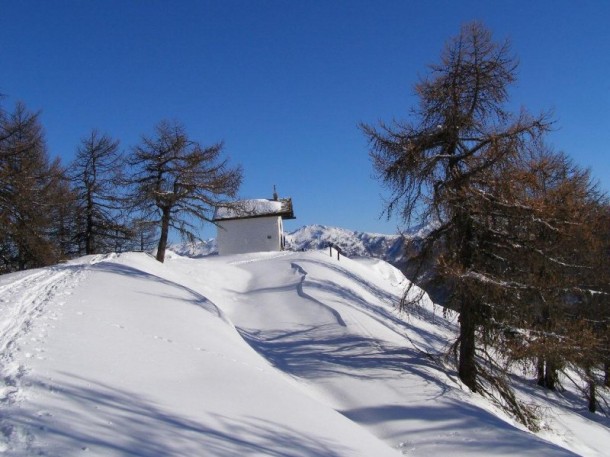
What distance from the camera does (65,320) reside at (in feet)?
27.0

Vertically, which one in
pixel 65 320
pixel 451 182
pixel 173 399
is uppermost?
pixel 451 182

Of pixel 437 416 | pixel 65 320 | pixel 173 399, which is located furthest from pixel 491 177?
pixel 65 320

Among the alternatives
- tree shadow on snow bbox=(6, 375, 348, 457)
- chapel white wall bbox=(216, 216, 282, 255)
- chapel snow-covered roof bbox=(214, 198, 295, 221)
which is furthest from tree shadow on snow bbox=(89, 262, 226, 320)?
chapel white wall bbox=(216, 216, 282, 255)

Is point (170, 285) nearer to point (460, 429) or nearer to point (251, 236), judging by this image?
point (460, 429)

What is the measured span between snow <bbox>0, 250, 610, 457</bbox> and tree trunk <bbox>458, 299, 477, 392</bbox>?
450mm

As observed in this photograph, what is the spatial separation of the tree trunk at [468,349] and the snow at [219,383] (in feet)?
1.48

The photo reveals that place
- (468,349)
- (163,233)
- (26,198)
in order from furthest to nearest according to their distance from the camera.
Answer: (163,233), (26,198), (468,349)

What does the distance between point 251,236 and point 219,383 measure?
31.0 metres

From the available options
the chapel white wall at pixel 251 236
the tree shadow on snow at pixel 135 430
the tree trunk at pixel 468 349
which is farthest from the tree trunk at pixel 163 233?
the tree shadow on snow at pixel 135 430

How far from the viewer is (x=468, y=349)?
10.6 m

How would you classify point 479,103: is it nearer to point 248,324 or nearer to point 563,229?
point 563,229

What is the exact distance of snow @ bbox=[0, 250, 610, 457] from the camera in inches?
183

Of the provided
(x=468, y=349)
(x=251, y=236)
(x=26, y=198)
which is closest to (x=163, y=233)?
(x=26, y=198)

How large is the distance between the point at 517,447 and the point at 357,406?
2.75m
